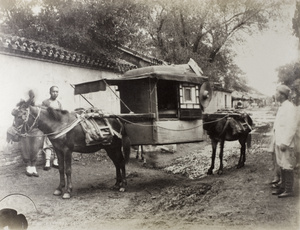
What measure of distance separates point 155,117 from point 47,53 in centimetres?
171

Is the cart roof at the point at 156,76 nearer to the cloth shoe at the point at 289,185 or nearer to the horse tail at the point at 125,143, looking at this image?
the horse tail at the point at 125,143

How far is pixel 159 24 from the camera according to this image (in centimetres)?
378

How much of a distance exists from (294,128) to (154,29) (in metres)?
2.09

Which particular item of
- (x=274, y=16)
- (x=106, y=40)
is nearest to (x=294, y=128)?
(x=274, y=16)

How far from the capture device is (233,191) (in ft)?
9.65

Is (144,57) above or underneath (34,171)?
above

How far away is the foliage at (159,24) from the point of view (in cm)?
325

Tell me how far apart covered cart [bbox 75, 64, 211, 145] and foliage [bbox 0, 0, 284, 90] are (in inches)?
13.8

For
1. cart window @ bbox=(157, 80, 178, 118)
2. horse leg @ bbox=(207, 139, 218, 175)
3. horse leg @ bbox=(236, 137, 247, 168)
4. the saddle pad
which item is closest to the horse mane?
the saddle pad

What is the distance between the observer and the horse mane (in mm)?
3355

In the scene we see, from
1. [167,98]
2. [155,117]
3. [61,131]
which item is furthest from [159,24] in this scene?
[61,131]

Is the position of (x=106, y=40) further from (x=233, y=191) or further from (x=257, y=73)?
(x=233, y=191)

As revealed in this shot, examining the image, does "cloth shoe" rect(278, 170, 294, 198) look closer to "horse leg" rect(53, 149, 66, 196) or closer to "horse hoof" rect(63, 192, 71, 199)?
"horse hoof" rect(63, 192, 71, 199)

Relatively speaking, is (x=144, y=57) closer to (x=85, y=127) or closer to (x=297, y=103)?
(x=85, y=127)
